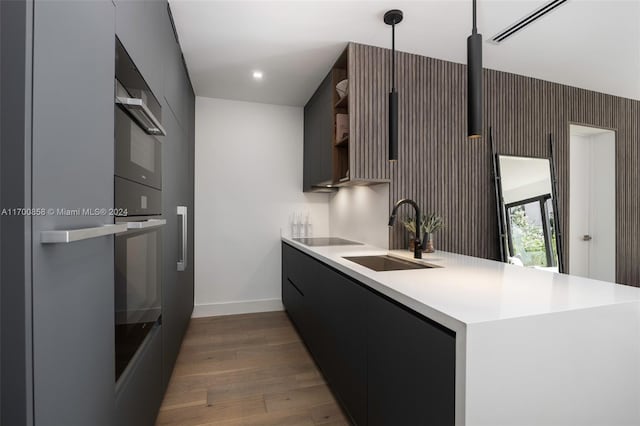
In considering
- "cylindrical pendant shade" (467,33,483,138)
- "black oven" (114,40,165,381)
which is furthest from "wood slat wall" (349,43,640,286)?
"black oven" (114,40,165,381)

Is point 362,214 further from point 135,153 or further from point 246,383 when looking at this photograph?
point 135,153

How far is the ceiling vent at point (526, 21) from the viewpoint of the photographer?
172 centimetres

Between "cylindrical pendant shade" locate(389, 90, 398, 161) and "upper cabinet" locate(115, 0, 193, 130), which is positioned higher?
"upper cabinet" locate(115, 0, 193, 130)

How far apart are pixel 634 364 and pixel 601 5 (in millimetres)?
2024

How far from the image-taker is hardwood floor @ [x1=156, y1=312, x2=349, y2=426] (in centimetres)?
163

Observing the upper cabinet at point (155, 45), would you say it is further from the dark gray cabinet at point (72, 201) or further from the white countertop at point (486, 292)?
the white countertop at point (486, 292)

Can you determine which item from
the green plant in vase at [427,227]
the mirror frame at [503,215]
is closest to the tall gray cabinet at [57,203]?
the green plant in vase at [427,227]

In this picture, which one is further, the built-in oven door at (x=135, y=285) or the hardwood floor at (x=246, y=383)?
the hardwood floor at (x=246, y=383)

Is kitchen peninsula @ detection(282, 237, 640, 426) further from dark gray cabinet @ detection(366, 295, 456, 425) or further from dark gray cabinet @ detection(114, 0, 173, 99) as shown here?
dark gray cabinet @ detection(114, 0, 173, 99)

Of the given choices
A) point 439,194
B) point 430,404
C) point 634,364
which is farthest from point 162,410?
point 439,194

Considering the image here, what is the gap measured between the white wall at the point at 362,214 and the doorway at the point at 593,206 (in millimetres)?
2211

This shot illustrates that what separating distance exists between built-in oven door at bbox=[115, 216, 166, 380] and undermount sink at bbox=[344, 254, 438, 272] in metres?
1.09

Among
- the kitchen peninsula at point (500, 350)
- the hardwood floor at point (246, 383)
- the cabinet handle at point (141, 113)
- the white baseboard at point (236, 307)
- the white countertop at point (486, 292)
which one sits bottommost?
the hardwood floor at point (246, 383)

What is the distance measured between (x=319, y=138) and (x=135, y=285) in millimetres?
2078
